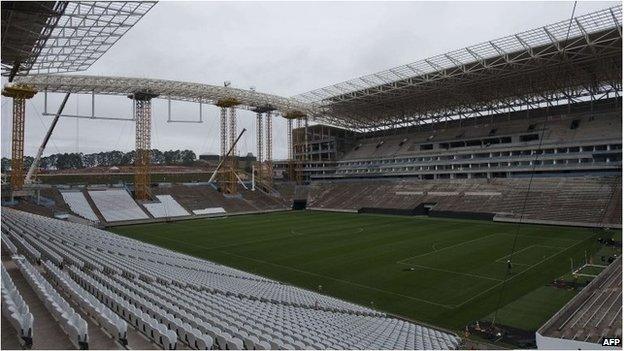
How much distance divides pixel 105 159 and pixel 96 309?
15687 cm

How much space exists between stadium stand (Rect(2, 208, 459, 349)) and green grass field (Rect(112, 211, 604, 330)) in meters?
4.30

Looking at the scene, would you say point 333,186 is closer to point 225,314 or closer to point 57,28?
point 57,28

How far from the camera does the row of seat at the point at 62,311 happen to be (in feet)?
24.6

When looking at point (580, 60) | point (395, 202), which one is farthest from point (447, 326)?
point (395, 202)

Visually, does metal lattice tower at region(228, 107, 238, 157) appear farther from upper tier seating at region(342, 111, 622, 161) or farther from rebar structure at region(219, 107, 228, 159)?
upper tier seating at region(342, 111, 622, 161)

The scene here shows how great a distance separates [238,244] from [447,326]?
25011mm

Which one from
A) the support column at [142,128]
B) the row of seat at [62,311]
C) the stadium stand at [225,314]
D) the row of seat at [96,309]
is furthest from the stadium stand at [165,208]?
the row of seat at [62,311]

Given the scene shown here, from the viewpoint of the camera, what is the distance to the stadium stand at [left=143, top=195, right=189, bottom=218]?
6406cm

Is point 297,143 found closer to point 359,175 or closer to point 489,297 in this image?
point 359,175

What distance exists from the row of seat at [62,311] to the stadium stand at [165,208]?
177 ft

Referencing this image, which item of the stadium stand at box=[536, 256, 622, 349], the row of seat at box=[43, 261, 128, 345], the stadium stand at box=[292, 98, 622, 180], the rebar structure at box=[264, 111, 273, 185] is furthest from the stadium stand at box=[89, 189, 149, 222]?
the stadium stand at box=[536, 256, 622, 349]

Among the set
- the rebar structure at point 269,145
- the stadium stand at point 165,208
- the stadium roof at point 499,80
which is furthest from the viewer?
the rebar structure at point 269,145

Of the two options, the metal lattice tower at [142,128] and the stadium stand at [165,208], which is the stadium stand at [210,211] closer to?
the stadium stand at [165,208]

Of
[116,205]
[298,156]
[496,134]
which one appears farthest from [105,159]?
[496,134]
